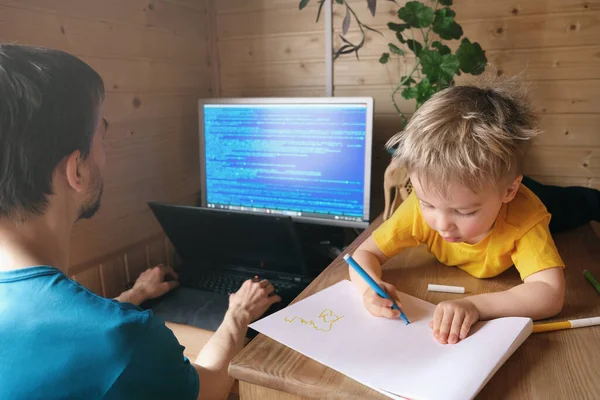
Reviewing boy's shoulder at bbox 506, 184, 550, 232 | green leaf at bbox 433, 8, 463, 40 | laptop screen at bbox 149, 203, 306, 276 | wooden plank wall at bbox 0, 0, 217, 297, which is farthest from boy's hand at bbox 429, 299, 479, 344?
wooden plank wall at bbox 0, 0, 217, 297

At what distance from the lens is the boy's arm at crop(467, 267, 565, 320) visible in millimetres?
742

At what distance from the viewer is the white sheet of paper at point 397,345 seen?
0.59 m

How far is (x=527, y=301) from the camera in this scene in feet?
2.47

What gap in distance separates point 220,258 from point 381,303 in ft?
2.34

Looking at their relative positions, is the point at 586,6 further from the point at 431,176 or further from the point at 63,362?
the point at 63,362

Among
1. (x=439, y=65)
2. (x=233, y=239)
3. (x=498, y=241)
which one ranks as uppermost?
(x=439, y=65)

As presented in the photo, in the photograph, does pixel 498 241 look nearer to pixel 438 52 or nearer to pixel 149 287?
pixel 438 52

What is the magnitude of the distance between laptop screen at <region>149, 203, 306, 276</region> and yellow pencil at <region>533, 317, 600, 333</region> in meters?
0.61

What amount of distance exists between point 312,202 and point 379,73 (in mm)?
487

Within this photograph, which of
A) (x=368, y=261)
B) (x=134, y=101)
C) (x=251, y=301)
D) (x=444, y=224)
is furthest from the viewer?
(x=134, y=101)

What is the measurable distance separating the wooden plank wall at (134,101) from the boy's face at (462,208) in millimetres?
987

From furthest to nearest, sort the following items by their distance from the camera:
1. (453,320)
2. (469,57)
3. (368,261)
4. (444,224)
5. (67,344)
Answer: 1. (469,57)
2. (368,261)
3. (444,224)
4. (453,320)
5. (67,344)

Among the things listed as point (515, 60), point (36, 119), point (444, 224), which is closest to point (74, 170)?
point (36, 119)

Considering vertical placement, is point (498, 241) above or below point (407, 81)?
below
